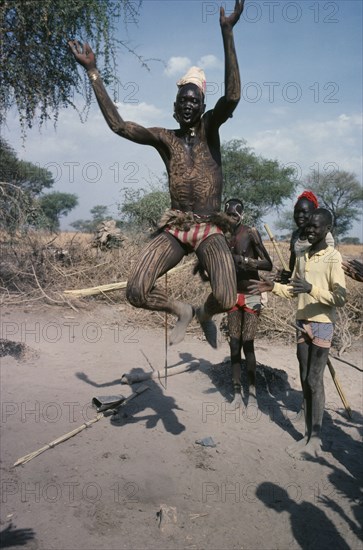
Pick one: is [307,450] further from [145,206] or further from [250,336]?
[145,206]

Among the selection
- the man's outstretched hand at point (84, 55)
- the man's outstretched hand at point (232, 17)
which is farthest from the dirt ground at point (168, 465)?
the man's outstretched hand at point (232, 17)

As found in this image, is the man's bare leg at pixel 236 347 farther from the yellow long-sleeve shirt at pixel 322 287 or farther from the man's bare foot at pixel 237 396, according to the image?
the yellow long-sleeve shirt at pixel 322 287

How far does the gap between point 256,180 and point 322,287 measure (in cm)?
2319

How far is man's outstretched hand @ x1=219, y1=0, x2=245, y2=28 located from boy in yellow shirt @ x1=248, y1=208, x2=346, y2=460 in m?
1.85

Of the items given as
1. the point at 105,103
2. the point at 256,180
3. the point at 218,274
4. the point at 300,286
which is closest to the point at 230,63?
the point at 105,103

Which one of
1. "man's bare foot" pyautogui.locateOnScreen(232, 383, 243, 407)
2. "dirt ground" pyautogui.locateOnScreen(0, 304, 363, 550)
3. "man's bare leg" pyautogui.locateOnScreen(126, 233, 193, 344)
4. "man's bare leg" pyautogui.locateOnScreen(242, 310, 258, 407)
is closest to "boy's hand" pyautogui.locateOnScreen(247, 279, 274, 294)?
"man's bare leg" pyautogui.locateOnScreen(126, 233, 193, 344)

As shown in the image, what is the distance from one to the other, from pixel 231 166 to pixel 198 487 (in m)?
24.2

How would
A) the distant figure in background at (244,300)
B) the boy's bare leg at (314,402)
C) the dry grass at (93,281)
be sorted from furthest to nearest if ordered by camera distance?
the dry grass at (93,281) → the distant figure in background at (244,300) → the boy's bare leg at (314,402)

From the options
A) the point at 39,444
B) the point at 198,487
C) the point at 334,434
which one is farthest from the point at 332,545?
the point at 39,444

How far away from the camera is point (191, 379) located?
7156mm

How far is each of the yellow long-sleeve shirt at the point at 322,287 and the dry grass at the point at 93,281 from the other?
468 cm

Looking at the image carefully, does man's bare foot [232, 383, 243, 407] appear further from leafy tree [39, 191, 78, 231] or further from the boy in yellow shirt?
leafy tree [39, 191, 78, 231]


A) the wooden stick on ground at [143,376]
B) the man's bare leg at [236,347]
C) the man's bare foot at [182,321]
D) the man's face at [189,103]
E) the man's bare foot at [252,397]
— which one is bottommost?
the man's bare foot at [252,397]

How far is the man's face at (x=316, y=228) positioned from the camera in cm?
446
